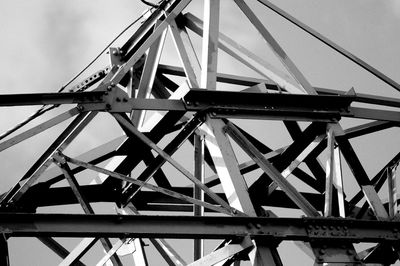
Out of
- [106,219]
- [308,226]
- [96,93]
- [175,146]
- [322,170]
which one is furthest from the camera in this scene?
[322,170]

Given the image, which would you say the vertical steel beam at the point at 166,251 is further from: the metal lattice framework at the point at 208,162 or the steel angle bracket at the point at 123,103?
the steel angle bracket at the point at 123,103

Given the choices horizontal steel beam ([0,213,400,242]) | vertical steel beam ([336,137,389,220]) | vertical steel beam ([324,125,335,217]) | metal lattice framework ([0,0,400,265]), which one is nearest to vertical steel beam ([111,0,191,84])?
metal lattice framework ([0,0,400,265])

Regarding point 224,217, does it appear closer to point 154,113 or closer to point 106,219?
point 106,219

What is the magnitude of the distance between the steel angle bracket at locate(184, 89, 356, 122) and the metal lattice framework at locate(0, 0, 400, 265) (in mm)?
15

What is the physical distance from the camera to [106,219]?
8844 millimetres

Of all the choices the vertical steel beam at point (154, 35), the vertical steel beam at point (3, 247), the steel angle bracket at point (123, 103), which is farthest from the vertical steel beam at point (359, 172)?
the vertical steel beam at point (3, 247)

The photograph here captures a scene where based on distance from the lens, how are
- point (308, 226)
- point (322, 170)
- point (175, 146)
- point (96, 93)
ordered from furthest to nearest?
point (322, 170) → point (175, 146) → point (96, 93) → point (308, 226)

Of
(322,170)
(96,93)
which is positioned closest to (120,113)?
(96,93)

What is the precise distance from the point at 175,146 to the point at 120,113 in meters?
1.08

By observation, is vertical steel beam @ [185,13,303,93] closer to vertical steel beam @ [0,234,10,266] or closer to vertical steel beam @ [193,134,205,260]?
vertical steel beam @ [193,134,205,260]

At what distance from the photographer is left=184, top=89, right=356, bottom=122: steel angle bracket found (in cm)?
1034

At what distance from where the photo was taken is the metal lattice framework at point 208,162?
9.06 metres

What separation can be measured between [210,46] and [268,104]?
114 centimetres

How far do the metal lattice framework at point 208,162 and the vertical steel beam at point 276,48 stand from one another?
0.02 m
